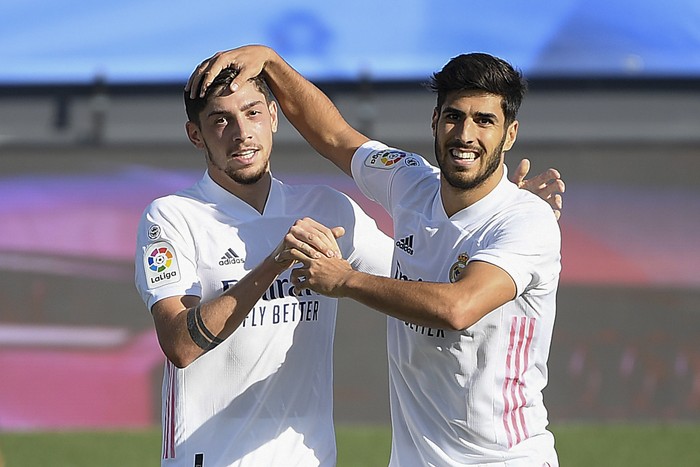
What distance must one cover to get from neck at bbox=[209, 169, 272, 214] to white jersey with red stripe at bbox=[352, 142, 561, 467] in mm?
574

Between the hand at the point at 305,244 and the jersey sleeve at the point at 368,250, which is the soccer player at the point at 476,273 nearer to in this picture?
the hand at the point at 305,244

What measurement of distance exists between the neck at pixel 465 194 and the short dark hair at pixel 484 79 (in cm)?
20

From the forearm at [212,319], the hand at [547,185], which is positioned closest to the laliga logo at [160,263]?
the forearm at [212,319]

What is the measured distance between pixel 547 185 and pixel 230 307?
144 cm

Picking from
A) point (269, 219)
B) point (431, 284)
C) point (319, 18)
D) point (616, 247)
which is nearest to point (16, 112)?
point (319, 18)

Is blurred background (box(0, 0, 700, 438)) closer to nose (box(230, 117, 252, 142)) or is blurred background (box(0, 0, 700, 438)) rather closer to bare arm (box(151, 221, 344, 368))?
nose (box(230, 117, 252, 142))

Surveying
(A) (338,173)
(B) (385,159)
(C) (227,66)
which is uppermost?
(A) (338,173)

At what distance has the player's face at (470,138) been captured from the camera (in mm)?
3791

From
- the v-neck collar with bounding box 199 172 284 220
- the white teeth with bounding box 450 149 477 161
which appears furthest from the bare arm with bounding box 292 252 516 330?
the v-neck collar with bounding box 199 172 284 220

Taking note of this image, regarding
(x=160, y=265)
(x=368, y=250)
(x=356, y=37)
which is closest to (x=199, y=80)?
(x=160, y=265)

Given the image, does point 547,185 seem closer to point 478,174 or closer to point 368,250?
point 478,174

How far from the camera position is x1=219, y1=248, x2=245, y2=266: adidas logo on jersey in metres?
3.98

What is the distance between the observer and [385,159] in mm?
4445

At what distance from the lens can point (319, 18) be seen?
11406mm
